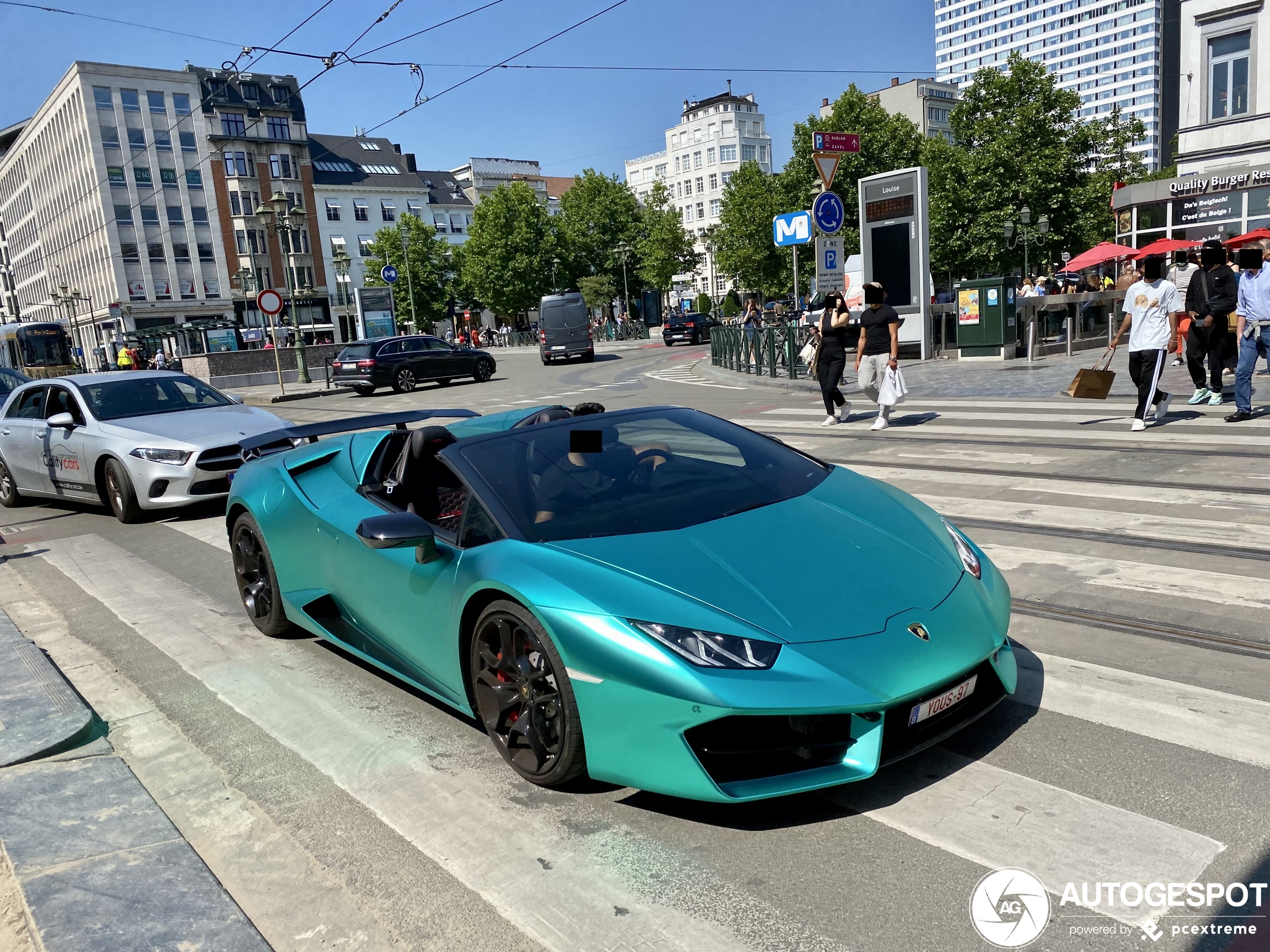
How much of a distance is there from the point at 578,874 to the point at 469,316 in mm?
74424

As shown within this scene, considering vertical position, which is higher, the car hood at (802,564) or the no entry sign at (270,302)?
the no entry sign at (270,302)

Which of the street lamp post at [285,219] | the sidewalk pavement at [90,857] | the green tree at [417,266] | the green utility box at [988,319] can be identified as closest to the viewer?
the sidewalk pavement at [90,857]

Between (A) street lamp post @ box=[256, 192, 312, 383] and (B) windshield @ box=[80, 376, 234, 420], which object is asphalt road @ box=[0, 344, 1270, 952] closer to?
(B) windshield @ box=[80, 376, 234, 420]

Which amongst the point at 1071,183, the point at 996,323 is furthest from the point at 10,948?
the point at 1071,183

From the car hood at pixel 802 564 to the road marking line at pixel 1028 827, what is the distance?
555mm

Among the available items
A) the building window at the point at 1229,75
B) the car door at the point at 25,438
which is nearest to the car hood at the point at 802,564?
the car door at the point at 25,438

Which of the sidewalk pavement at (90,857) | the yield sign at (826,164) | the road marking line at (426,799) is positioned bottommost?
the road marking line at (426,799)

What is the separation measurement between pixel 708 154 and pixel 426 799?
12487cm

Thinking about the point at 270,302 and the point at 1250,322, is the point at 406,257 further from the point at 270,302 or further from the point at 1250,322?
the point at 1250,322

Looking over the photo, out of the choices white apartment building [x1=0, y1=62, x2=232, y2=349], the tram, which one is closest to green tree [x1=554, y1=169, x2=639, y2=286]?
white apartment building [x1=0, y1=62, x2=232, y2=349]

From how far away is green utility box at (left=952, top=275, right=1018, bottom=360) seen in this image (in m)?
19.1

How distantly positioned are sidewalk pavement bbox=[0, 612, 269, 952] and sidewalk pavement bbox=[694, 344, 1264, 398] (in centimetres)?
1080

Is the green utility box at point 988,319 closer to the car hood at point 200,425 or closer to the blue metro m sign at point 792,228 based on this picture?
the blue metro m sign at point 792,228

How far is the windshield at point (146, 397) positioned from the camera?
960 cm
